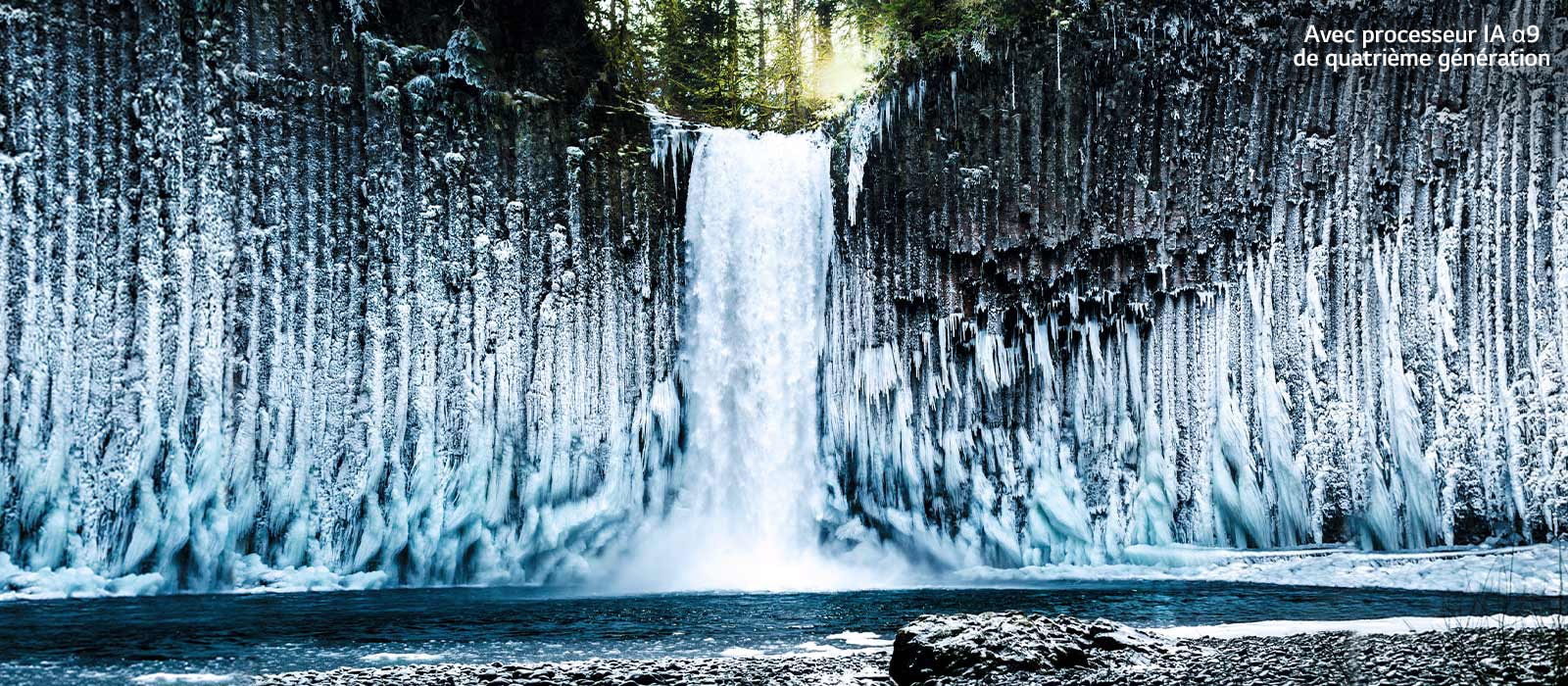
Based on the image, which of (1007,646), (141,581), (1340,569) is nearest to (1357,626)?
(1007,646)

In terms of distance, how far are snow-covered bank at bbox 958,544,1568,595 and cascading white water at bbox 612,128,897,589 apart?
10.3 feet

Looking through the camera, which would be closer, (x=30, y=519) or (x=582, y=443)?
(x=30, y=519)

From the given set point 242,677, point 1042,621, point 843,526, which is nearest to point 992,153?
point 843,526

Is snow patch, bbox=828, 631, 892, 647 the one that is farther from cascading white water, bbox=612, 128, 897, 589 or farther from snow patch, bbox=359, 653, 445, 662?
cascading white water, bbox=612, 128, 897, 589

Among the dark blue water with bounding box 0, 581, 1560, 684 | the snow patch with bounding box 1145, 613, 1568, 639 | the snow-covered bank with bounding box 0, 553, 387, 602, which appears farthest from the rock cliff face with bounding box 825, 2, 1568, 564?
the snow-covered bank with bounding box 0, 553, 387, 602

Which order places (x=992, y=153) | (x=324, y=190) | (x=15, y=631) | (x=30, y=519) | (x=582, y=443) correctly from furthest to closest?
(x=992, y=153) < (x=582, y=443) < (x=324, y=190) < (x=30, y=519) < (x=15, y=631)

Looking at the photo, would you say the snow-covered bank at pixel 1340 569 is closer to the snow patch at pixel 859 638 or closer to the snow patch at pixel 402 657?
the snow patch at pixel 859 638

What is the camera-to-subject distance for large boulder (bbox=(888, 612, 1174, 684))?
6.11 m

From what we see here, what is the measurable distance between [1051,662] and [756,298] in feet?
37.9

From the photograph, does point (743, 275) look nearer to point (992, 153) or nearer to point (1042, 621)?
point (992, 153)

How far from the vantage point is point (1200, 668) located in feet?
19.8

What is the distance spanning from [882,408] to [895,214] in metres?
3.31

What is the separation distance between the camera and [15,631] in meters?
8.70

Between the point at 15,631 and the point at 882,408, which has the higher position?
the point at 882,408
